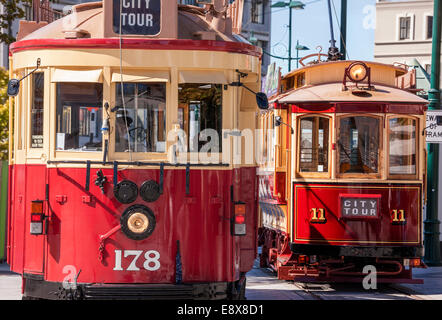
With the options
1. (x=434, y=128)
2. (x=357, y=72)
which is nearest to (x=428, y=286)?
(x=434, y=128)

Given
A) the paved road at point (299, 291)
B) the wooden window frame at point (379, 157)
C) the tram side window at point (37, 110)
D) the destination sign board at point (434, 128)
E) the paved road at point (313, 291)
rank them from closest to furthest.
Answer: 1. the tram side window at point (37, 110)
2. the paved road at point (299, 291)
3. the paved road at point (313, 291)
4. the wooden window frame at point (379, 157)
5. the destination sign board at point (434, 128)

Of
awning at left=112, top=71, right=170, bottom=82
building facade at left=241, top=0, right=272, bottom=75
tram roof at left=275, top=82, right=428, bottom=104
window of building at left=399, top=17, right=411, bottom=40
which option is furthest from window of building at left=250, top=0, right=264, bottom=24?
awning at left=112, top=71, right=170, bottom=82

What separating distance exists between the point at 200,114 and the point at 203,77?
1.26 feet

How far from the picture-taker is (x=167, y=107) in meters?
9.20

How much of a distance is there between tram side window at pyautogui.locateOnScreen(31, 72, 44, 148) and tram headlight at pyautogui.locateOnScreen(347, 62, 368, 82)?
602cm

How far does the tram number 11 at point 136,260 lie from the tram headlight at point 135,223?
0.53 ft

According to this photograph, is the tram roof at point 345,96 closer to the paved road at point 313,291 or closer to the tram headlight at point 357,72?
the tram headlight at point 357,72

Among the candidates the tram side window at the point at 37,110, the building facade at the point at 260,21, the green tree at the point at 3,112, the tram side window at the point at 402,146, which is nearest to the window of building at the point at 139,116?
the tram side window at the point at 37,110

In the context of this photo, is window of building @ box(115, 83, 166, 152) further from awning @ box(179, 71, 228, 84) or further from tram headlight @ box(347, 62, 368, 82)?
tram headlight @ box(347, 62, 368, 82)

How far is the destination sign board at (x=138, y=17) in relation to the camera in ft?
30.4

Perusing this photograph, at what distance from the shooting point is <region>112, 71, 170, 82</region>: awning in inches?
360
